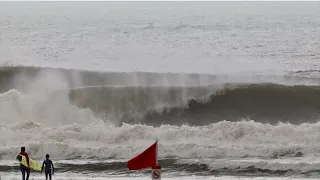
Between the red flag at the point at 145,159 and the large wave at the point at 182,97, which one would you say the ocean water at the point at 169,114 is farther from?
the red flag at the point at 145,159

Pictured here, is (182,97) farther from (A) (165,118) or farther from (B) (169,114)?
(A) (165,118)

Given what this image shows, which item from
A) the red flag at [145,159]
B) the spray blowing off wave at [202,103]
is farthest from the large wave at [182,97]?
the red flag at [145,159]

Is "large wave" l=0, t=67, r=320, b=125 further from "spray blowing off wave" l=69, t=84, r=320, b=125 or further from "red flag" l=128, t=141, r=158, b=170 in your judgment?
"red flag" l=128, t=141, r=158, b=170

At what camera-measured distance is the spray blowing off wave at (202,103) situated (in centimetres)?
2505

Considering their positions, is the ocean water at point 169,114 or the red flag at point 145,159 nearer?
the red flag at point 145,159

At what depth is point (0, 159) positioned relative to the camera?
1912cm

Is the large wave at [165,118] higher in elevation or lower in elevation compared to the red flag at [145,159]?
higher

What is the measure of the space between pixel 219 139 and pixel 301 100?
778 cm

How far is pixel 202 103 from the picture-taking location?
26578 mm

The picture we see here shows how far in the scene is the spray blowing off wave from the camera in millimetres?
25047

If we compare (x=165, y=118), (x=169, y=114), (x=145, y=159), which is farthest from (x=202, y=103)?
(x=145, y=159)

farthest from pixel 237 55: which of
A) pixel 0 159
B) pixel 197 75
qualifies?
pixel 0 159

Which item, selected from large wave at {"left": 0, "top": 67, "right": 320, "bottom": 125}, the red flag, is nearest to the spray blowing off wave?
large wave at {"left": 0, "top": 67, "right": 320, "bottom": 125}

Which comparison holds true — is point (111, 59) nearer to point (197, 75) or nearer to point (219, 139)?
point (197, 75)
